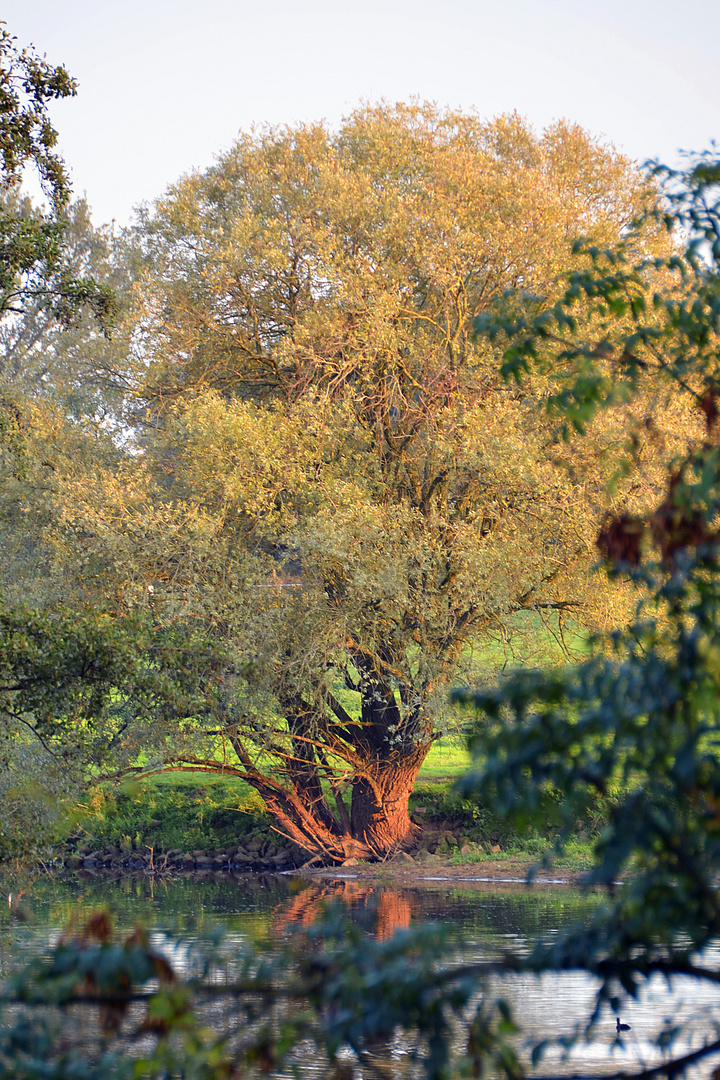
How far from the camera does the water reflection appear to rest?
13125 mm

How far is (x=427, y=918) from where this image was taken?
2075 cm

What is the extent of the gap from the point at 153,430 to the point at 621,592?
11.5 meters

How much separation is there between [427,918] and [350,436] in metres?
10.2

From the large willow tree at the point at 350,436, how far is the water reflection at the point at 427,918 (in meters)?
2.90

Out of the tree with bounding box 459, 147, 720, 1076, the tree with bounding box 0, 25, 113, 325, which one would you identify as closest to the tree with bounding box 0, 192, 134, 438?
the tree with bounding box 0, 25, 113, 325

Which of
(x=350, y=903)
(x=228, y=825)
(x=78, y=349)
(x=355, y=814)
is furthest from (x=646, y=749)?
(x=78, y=349)

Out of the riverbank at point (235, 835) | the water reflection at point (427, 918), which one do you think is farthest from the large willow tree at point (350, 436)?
the riverbank at point (235, 835)

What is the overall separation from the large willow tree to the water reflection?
2902 mm

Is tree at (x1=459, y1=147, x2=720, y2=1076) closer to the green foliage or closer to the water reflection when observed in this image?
the water reflection

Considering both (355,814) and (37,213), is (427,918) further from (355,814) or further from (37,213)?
(37,213)

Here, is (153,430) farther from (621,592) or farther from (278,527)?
(621,592)

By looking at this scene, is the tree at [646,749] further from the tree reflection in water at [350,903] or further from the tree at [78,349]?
the tree reflection in water at [350,903]

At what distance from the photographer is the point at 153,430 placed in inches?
1055

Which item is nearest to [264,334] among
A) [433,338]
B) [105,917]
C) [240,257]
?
[240,257]
